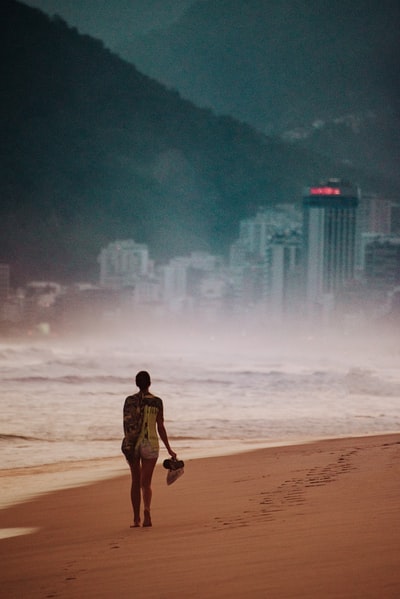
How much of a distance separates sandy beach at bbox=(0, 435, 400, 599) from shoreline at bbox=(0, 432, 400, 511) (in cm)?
46

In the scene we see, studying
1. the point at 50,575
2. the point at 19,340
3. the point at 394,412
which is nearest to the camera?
the point at 50,575

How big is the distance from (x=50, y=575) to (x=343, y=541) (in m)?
1.79

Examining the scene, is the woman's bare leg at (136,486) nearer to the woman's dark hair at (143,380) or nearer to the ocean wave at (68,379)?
the woman's dark hair at (143,380)

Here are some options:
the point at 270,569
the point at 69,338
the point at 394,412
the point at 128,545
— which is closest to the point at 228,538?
the point at 128,545

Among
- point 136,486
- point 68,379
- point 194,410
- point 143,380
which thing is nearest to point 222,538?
point 136,486

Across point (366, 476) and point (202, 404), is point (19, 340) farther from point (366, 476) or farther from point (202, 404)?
point (366, 476)

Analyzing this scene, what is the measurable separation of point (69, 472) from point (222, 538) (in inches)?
289

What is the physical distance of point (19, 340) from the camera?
480 feet

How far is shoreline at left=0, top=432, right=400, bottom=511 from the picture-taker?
11766mm

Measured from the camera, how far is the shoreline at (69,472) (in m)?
11.8

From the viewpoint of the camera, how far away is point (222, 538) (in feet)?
23.2

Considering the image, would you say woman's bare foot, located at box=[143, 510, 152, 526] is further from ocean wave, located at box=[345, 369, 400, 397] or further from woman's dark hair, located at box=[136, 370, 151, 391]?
ocean wave, located at box=[345, 369, 400, 397]

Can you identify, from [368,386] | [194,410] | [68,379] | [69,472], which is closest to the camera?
[69,472]

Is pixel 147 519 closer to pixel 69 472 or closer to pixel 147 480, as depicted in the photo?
pixel 147 480
